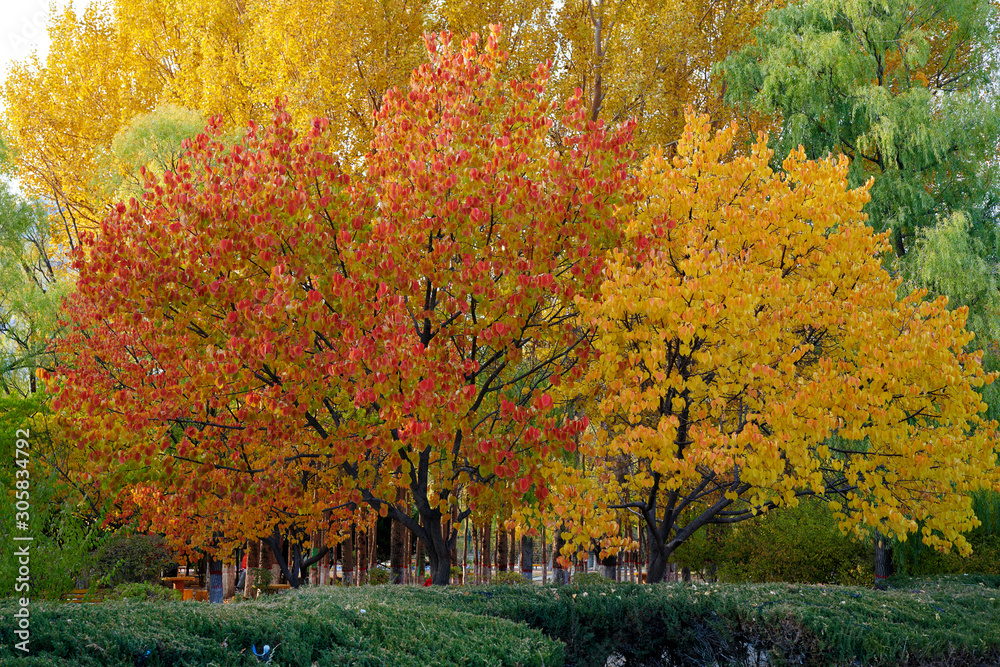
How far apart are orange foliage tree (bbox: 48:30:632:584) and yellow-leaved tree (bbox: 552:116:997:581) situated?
2.30 feet

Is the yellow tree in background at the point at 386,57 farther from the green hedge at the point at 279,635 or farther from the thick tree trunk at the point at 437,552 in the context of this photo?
the green hedge at the point at 279,635

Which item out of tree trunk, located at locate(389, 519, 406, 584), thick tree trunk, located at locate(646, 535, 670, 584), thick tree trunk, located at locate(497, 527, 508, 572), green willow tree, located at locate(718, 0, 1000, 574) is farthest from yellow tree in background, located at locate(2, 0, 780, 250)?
thick tree trunk, located at locate(497, 527, 508, 572)

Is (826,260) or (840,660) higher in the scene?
(826,260)

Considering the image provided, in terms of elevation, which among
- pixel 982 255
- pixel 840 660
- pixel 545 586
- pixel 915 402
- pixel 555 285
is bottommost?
pixel 840 660

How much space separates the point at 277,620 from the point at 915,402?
744 cm

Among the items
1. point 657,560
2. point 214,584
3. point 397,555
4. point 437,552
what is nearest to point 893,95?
point 657,560

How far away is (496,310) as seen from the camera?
8.08 meters

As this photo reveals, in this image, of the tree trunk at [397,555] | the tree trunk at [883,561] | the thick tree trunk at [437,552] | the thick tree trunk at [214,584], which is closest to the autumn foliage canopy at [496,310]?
the thick tree trunk at [437,552]

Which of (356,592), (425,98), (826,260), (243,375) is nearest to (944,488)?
(826,260)

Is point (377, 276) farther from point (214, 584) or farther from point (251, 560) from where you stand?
point (214, 584)

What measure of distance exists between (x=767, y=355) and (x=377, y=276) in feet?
13.6

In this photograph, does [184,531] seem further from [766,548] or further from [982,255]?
[982,255]

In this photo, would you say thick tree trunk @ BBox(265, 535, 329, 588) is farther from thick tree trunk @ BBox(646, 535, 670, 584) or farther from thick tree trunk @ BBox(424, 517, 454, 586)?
thick tree trunk @ BBox(646, 535, 670, 584)

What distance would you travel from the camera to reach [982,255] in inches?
580
